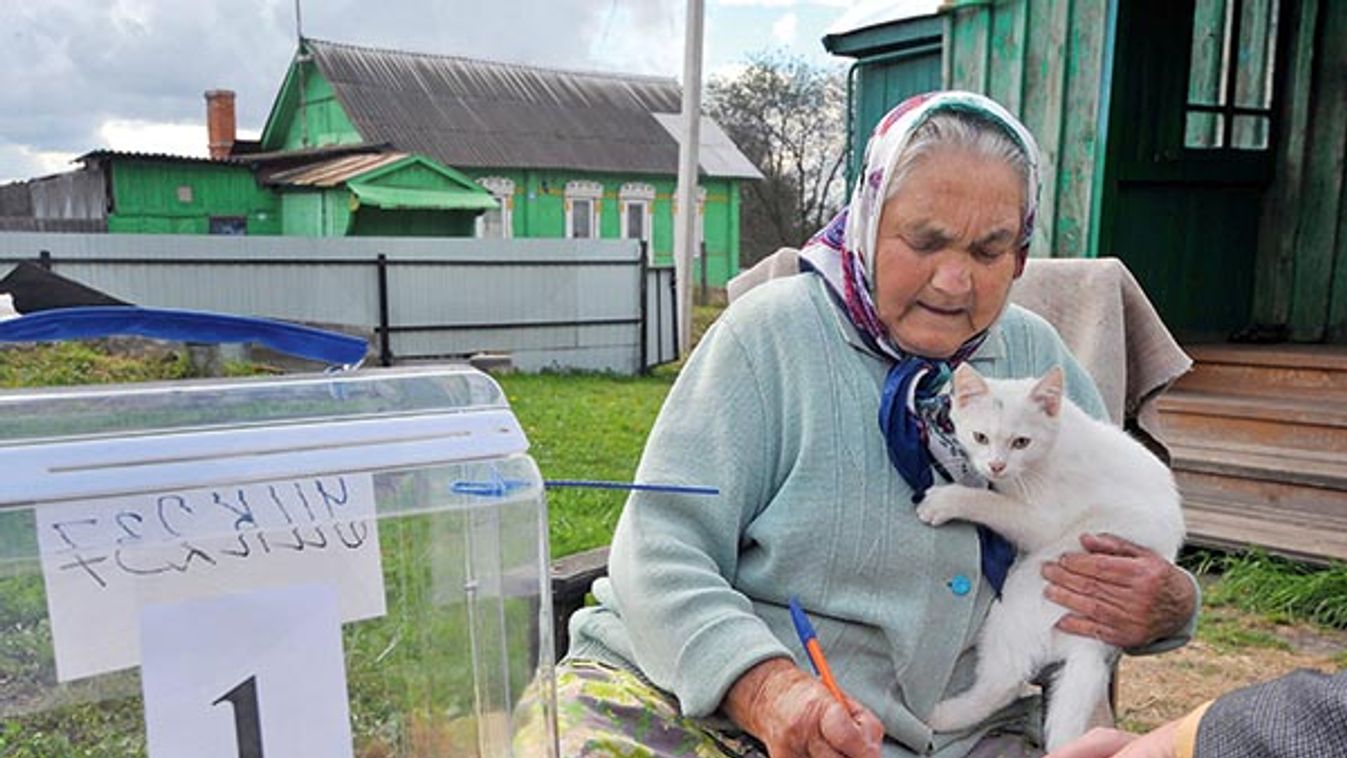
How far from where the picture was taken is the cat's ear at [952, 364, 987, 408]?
1.25 meters

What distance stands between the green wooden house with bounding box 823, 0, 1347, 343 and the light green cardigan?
9.92 ft

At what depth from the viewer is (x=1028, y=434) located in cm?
127

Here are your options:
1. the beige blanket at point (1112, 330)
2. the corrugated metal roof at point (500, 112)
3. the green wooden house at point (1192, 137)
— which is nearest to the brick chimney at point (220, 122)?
the corrugated metal roof at point (500, 112)

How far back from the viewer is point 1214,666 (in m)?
2.82

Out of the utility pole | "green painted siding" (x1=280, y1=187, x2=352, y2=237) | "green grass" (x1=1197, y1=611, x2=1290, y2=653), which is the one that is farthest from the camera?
"green painted siding" (x1=280, y1=187, x2=352, y2=237)

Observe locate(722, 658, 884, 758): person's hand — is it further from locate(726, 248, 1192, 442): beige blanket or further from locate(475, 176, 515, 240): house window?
locate(475, 176, 515, 240): house window

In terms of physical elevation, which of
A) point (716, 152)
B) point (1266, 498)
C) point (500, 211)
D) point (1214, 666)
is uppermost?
point (716, 152)

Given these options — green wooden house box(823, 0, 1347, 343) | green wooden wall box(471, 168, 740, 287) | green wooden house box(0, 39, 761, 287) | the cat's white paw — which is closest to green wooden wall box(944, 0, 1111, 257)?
green wooden house box(823, 0, 1347, 343)

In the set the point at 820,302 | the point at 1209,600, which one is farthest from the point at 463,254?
the point at 820,302

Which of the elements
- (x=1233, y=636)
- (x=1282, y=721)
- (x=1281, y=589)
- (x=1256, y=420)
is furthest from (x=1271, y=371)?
(x=1282, y=721)

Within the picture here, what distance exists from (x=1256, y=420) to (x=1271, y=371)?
34 centimetres

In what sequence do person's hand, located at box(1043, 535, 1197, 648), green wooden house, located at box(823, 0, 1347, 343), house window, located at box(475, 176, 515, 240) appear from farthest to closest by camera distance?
house window, located at box(475, 176, 515, 240), green wooden house, located at box(823, 0, 1347, 343), person's hand, located at box(1043, 535, 1197, 648)

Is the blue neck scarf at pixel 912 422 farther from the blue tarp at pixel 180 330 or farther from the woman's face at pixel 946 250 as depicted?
the blue tarp at pixel 180 330

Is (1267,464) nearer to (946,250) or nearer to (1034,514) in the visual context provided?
(1034,514)
